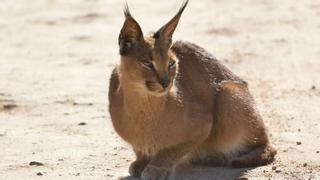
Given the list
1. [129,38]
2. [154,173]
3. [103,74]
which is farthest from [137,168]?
[103,74]

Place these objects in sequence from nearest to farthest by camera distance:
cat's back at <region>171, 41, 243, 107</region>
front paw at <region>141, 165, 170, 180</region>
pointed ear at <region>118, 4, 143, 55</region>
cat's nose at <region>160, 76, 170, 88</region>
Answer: cat's nose at <region>160, 76, 170, 88</region>, pointed ear at <region>118, 4, 143, 55</region>, front paw at <region>141, 165, 170, 180</region>, cat's back at <region>171, 41, 243, 107</region>

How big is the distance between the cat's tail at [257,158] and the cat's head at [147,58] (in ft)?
3.71

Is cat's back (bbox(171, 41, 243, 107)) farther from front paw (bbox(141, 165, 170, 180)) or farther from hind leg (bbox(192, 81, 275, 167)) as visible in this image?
front paw (bbox(141, 165, 170, 180))

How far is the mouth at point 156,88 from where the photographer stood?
7454 millimetres

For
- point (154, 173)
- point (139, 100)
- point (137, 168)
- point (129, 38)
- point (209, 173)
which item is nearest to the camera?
point (129, 38)

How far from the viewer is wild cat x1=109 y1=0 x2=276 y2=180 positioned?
24.8 feet

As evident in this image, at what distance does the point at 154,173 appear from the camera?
779 centimetres

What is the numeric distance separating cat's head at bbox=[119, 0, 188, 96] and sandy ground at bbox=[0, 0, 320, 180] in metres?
0.94

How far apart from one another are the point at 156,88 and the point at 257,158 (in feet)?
4.39

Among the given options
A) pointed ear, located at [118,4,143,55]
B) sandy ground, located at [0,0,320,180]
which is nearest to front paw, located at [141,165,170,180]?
sandy ground, located at [0,0,320,180]

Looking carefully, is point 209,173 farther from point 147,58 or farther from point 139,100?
point 147,58

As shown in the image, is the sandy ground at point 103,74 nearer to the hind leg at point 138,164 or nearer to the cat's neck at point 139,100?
the hind leg at point 138,164

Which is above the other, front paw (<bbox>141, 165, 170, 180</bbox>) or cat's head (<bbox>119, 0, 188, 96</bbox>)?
cat's head (<bbox>119, 0, 188, 96</bbox>)

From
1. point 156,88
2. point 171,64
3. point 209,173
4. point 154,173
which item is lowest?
point 209,173
